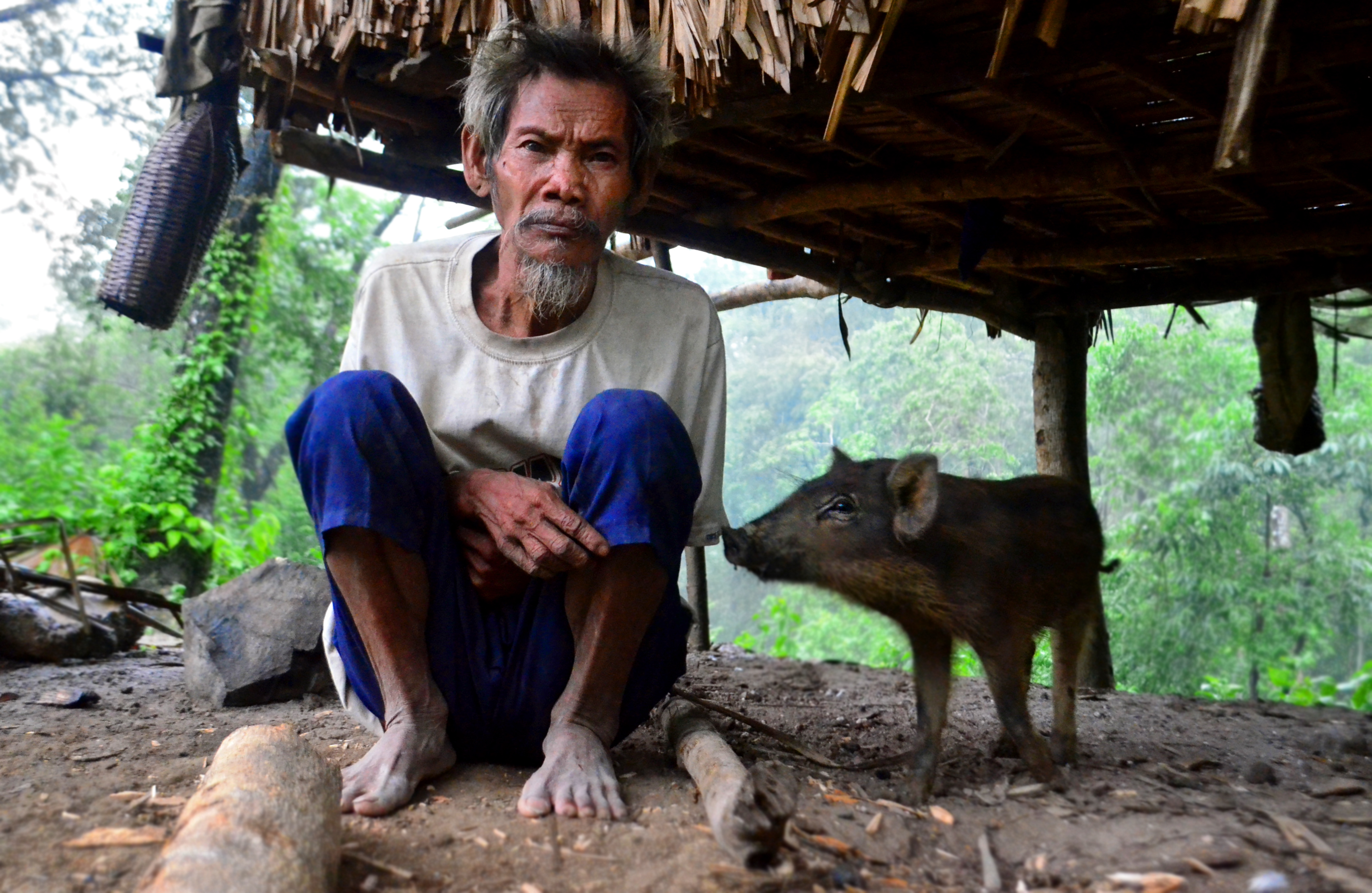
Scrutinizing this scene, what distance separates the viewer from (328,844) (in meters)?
1.94

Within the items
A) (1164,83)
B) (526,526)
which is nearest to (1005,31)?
(1164,83)

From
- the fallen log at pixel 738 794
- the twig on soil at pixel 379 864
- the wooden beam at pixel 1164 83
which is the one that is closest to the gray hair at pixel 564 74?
the wooden beam at pixel 1164 83

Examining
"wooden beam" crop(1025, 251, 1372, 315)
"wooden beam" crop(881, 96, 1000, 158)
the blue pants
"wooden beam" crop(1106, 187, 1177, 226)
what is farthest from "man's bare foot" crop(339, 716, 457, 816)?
"wooden beam" crop(1025, 251, 1372, 315)

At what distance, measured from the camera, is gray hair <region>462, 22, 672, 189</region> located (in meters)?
3.12

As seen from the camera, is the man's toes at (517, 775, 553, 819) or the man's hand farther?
the man's hand

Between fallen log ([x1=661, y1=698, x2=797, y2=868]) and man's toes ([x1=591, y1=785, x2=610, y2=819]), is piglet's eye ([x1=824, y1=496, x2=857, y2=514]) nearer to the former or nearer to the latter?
fallen log ([x1=661, y1=698, x2=797, y2=868])

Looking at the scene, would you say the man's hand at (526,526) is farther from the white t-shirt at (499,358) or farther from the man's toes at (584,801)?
the man's toes at (584,801)

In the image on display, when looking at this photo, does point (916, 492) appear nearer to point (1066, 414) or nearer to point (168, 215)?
point (1066, 414)

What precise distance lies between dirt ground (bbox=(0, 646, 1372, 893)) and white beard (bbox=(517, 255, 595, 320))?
1.37 meters

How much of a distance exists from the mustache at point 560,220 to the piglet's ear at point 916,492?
1255mm

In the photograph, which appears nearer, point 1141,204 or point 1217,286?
point 1141,204

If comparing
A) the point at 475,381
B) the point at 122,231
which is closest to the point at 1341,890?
the point at 475,381

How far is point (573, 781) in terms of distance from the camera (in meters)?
2.51

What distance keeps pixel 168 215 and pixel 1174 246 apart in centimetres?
467
